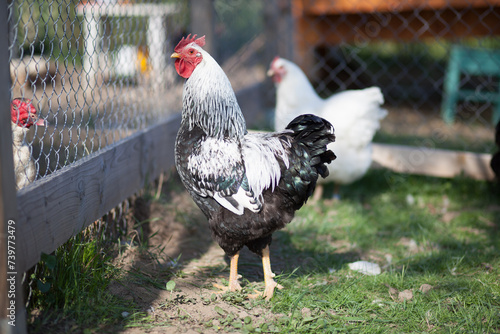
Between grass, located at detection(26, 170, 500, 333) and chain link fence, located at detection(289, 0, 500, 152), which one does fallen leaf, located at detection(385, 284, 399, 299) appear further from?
chain link fence, located at detection(289, 0, 500, 152)

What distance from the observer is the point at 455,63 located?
605 centimetres

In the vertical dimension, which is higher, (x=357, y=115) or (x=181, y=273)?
(x=357, y=115)

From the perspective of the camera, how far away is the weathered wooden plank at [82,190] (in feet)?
6.06

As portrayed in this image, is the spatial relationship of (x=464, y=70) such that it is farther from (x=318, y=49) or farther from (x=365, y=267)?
(x=365, y=267)

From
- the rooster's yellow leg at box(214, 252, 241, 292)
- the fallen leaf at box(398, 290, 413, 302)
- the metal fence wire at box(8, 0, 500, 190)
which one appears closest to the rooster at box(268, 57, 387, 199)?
the metal fence wire at box(8, 0, 500, 190)

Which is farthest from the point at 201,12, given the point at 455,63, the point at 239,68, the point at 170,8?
the point at 455,63

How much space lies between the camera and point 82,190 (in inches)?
91.1

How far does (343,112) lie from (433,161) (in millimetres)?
1201

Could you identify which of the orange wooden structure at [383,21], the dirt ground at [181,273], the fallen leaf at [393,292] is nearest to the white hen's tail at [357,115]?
the dirt ground at [181,273]

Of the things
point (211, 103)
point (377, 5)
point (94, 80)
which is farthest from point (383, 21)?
point (211, 103)

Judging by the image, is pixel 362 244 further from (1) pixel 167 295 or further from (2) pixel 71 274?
(2) pixel 71 274

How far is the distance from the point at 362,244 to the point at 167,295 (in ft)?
5.33

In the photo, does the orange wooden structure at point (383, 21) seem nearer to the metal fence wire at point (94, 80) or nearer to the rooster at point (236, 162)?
the metal fence wire at point (94, 80)

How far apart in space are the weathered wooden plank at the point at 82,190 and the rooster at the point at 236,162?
1.61 ft
